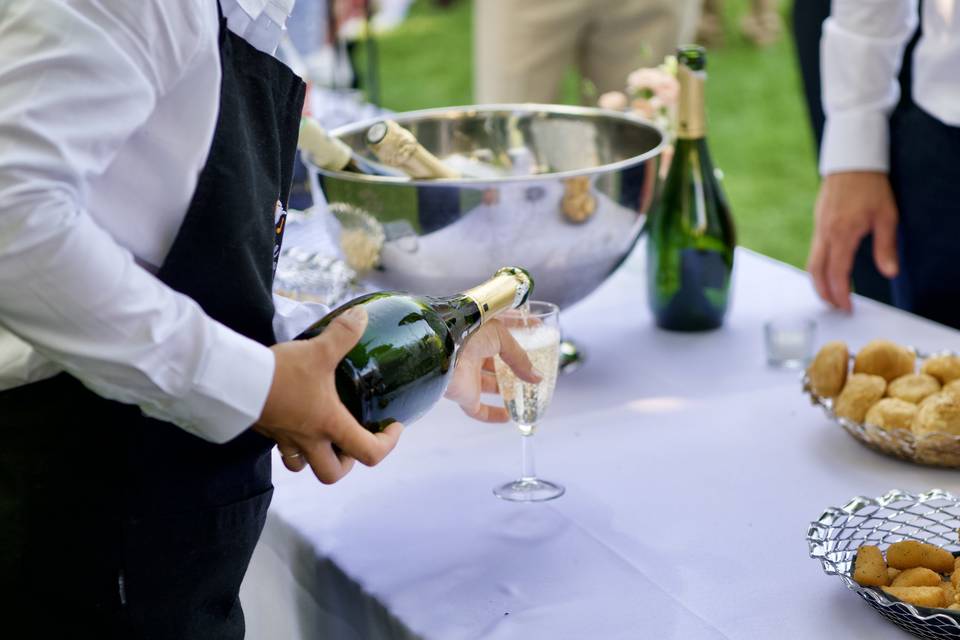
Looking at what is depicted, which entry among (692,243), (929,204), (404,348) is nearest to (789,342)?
(692,243)

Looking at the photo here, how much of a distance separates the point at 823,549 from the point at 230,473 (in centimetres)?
44

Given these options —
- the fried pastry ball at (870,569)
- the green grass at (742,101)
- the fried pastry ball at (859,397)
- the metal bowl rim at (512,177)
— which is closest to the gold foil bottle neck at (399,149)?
the metal bowl rim at (512,177)

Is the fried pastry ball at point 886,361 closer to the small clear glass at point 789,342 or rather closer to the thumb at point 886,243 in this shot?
the small clear glass at point 789,342

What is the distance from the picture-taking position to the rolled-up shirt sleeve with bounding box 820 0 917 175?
1587 mm

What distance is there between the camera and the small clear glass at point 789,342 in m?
1.31

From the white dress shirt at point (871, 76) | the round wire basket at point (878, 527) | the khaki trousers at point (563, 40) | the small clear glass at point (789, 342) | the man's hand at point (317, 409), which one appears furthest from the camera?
the khaki trousers at point (563, 40)

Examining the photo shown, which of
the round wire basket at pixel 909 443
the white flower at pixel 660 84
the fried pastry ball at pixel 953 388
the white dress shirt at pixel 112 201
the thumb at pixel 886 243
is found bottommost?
the thumb at pixel 886 243

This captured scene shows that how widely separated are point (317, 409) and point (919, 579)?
1.42 feet

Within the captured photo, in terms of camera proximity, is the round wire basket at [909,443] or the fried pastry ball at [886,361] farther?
the fried pastry ball at [886,361]

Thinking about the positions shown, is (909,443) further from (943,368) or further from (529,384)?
(529,384)

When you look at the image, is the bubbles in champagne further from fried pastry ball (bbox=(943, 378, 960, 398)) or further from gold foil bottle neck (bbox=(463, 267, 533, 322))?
fried pastry ball (bbox=(943, 378, 960, 398))

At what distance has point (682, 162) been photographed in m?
1.41

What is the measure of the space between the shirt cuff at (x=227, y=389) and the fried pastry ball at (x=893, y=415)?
2.00 feet

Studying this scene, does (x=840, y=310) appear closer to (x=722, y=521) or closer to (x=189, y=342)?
(x=722, y=521)
